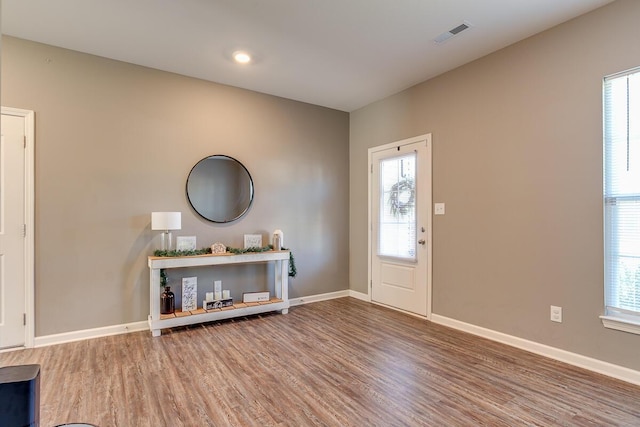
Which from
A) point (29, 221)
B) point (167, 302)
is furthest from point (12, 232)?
point (167, 302)

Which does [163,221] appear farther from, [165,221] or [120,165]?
[120,165]

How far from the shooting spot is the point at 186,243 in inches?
147

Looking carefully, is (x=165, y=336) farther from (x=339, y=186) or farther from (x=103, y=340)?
(x=339, y=186)

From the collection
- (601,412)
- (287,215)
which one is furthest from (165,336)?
(601,412)

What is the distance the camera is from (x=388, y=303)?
14.5ft

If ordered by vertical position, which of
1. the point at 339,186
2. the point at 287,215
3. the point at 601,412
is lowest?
the point at 601,412

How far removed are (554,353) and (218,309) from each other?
3.23 meters

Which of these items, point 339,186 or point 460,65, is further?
point 339,186

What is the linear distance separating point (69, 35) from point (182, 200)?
5.83 ft

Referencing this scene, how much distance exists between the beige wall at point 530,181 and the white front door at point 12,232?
159 inches

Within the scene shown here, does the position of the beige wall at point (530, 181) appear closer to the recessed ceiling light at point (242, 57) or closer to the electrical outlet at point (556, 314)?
the electrical outlet at point (556, 314)

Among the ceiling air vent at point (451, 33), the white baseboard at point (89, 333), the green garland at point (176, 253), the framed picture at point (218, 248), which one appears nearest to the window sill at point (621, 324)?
the ceiling air vent at point (451, 33)

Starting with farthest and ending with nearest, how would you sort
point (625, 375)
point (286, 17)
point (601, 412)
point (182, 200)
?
point (182, 200) < point (286, 17) < point (625, 375) < point (601, 412)

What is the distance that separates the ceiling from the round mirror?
1011mm
